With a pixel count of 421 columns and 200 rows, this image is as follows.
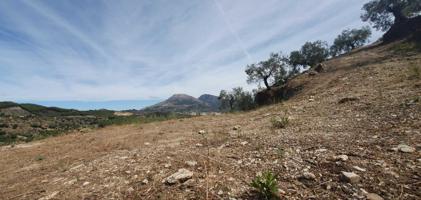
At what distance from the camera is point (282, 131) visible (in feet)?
23.4

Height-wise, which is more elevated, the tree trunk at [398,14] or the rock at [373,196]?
the tree trunk at [398,14]

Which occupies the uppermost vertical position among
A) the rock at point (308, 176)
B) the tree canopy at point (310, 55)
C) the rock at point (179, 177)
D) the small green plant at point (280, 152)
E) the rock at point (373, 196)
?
the tree canopy at point (310, 55)

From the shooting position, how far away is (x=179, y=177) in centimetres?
448

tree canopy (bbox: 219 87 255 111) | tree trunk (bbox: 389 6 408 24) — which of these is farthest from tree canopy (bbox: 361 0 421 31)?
tree canopy (bbox: 219 87 255 111)

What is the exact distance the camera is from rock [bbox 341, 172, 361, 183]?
3602 millimetres

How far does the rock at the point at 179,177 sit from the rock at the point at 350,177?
8.13 feet

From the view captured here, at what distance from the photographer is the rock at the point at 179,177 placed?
4414mm

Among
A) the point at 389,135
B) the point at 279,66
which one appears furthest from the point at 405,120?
the point at 279,66

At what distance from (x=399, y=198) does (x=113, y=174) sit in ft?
16.1

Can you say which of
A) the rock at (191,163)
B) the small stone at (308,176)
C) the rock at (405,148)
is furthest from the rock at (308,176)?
the rock at (191,163)

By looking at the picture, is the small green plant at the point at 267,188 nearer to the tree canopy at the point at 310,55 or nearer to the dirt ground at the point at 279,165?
the dirt ground at the point at 279,165

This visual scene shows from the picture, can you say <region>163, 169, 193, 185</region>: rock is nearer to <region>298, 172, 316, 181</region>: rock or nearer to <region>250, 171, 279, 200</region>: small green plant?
<region>250, 171, 279, 200</region>: small green plant

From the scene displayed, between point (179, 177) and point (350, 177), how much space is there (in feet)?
8.95

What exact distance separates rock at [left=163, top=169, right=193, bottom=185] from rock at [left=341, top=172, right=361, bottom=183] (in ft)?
8.13
